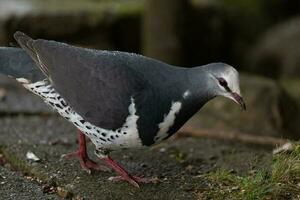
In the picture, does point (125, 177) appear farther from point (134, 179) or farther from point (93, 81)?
point (93, 81)

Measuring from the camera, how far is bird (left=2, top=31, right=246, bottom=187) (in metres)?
3.74

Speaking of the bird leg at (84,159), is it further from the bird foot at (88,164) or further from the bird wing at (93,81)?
the bird wing at (93,81)

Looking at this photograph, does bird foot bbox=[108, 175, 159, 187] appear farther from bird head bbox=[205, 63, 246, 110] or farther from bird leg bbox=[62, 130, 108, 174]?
bird head bbox=[205, 63, 246, 110]

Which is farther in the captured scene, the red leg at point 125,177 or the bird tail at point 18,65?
the bird tail at point 18,65

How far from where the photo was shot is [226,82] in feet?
12.0

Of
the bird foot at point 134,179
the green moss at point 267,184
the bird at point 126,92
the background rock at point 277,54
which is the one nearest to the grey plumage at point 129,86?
the bird at point 126,92

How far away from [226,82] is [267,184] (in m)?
0.63

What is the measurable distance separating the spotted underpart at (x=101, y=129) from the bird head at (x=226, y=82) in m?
0.49

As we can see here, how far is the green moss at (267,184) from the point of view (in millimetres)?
3650

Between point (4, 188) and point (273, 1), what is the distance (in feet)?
23.1

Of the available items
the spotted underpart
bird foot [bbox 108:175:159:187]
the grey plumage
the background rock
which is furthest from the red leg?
the background rock

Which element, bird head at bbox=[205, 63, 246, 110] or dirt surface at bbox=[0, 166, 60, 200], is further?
dirt surface at bbox=[0, 166, 60, 200]

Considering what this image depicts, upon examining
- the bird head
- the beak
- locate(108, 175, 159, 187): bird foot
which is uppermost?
the bird head

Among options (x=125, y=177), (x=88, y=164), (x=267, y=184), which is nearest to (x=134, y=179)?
(x=125, y=177)
